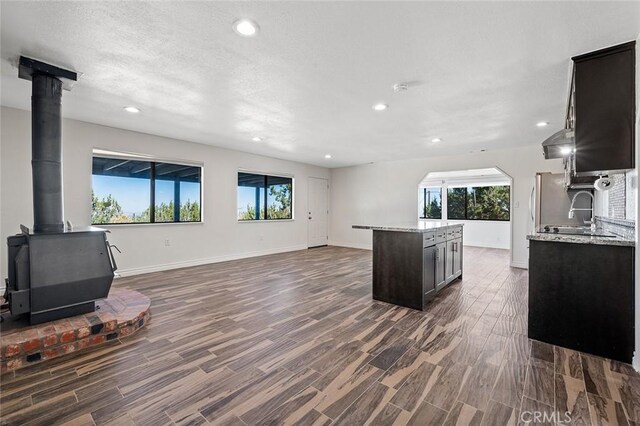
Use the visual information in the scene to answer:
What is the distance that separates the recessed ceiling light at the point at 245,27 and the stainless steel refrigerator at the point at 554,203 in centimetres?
489

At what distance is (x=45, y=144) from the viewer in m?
2.65

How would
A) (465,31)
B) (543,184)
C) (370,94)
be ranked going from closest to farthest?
(465,31) < (370,94) < (543,184)

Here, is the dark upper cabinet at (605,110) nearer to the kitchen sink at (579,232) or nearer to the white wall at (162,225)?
the kitchen sink at (579,232)

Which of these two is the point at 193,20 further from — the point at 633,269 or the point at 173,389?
the point at 633,269

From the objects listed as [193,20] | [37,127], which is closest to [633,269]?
[193,20]

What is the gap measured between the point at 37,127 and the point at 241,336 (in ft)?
8.60

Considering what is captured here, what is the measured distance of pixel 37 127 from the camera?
2.63 metres

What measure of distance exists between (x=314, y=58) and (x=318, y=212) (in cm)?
628

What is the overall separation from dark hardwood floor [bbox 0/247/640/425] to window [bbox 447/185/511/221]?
21.2ft

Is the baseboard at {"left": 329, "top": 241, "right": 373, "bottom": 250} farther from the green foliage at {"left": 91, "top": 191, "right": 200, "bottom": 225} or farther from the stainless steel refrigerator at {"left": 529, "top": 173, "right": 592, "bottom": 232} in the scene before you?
the green foliage at {"left": 91, "top": 191, "right": 200, "bottom": 225}

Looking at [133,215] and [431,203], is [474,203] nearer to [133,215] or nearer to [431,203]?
[431,203]

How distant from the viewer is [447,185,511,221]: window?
8938 millimetres

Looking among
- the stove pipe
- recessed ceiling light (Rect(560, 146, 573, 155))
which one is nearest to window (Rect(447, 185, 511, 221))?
recessed ceiling light (Rect(560, 146, 573, 155))

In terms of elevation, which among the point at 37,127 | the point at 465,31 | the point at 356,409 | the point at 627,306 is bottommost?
the point at 356,409
